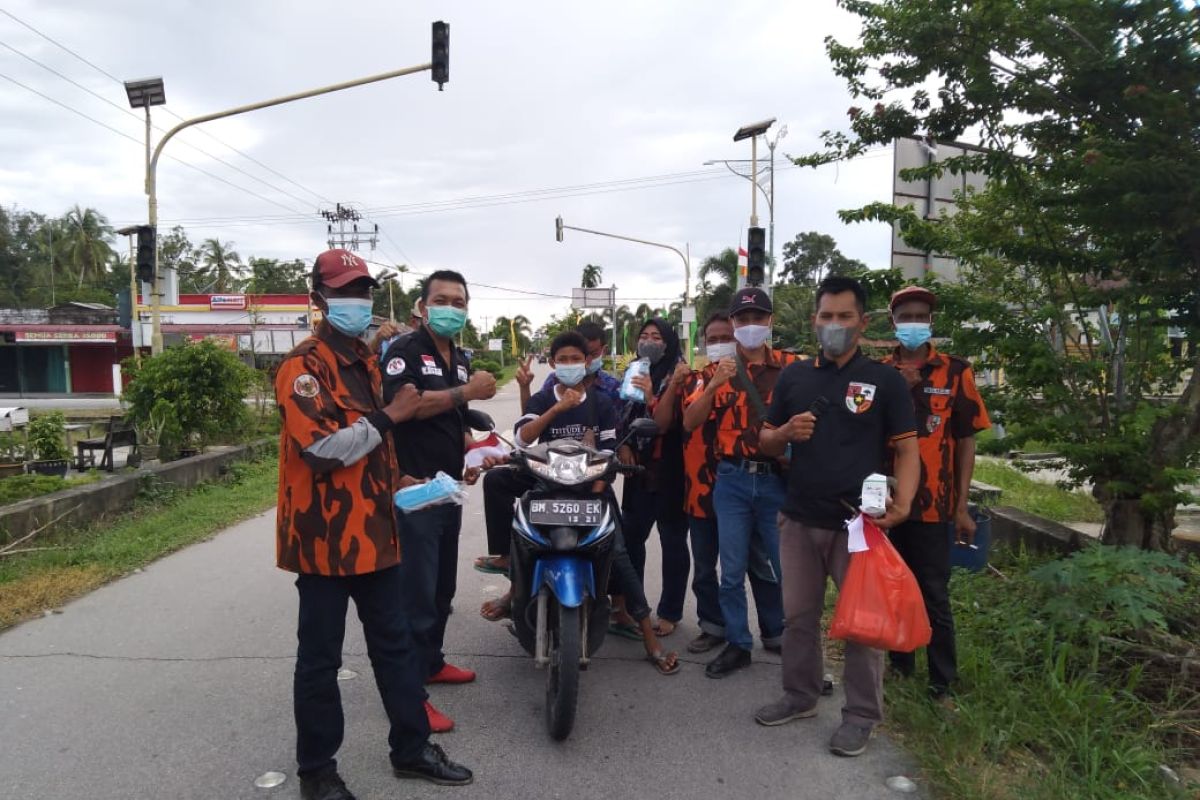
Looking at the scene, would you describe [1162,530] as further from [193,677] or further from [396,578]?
[193,677]

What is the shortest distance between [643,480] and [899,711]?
1754 mm

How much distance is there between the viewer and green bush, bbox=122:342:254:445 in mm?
9852

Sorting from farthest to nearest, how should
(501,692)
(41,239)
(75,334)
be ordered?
(41,239)
(75,334)
(501,692)

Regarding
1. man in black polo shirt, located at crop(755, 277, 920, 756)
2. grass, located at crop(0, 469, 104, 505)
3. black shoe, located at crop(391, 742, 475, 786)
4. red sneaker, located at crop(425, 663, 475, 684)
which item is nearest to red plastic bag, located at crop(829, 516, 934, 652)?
man in black polo shirt, located at crop(755, 277, 920, 756)

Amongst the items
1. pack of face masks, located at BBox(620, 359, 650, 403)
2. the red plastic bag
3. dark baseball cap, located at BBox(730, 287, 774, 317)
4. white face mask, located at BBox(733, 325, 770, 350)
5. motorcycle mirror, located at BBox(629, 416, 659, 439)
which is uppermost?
dark baseball cap, located at BBox(730, 287, 774, 317)

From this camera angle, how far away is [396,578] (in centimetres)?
287

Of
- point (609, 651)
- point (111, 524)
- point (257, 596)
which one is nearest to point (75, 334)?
point (111, 524)

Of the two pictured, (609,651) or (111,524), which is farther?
(111,524)

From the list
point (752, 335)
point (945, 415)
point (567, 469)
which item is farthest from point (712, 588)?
point (945, 415)

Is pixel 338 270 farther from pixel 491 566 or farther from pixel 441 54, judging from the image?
pixel 441 54

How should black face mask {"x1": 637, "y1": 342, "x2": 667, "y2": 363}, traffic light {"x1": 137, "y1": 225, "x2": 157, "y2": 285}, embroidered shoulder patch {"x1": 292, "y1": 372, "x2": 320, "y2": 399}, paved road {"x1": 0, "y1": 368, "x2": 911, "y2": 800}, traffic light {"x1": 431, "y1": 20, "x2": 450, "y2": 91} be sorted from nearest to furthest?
1. embroidered shoulder patch {"x1": 292, "y1": 372, "x2": 320, "y2": 399}
2. paved road {"x1": 0, "y1": 368, "x2": 911, "y2": 800}
3. black face mask {"x1": 637, "y1": 342, "x2": 667, "y2": 363}
4. traffic light {"x1": 431, "y1": 20, "x2": 450, "y2": 91}
5. traffic light {"x1": 137, "y1": 225, "x2": 157, "y2": 285}

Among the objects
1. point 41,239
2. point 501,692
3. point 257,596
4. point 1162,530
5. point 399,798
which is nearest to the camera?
point 399,798

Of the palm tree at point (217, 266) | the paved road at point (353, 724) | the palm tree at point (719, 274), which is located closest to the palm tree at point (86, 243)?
the palm tree at point (217, 266)

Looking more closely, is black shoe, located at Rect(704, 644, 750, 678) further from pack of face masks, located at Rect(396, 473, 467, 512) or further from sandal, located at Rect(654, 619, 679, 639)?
pack of face masks, located at Rect(396, 473, 467, 512)
